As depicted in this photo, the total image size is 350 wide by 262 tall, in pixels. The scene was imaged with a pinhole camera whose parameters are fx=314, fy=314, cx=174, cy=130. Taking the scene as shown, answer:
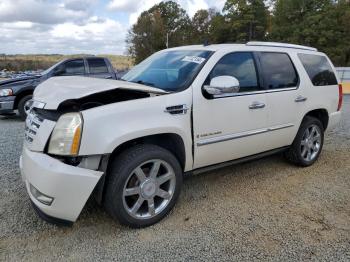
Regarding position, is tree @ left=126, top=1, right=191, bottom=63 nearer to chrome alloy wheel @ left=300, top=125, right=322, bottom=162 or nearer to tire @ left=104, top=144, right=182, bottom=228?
chrome alloy wheel @ left=300, top=125, right=322, bottom=162

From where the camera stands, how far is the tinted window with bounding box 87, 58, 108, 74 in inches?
373

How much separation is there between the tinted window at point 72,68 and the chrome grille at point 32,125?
6.37 metres

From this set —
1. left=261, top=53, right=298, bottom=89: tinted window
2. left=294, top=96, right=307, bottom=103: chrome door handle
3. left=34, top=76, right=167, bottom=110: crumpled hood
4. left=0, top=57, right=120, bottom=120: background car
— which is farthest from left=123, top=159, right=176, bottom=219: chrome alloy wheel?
left=0, top=57, right=120, bottom=120: background car

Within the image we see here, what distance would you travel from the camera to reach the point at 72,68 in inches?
362

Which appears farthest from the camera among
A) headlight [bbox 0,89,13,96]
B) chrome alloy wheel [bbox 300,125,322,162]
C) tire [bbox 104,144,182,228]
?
headlight [bbox 0,89,13,96]

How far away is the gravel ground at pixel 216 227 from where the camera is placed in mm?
2643

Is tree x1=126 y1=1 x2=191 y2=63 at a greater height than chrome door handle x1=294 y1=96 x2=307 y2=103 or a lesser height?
greater

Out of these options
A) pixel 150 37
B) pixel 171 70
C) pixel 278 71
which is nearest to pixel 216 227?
pixel 171 70

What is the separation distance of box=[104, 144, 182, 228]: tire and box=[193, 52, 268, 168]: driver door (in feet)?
1.30

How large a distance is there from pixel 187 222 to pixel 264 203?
3.19 ft

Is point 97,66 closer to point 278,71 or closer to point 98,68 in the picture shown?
point 98,68

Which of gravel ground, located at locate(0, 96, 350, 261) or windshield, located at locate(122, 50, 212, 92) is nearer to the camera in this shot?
gravel ground, located at locate(0, 96, 350, 261)

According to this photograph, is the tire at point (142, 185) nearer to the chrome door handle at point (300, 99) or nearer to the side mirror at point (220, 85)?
the side mirror at point (220, 85)

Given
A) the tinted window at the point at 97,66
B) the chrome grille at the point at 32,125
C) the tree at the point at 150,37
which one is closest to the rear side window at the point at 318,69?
the chrome grille at the point at 32,125
